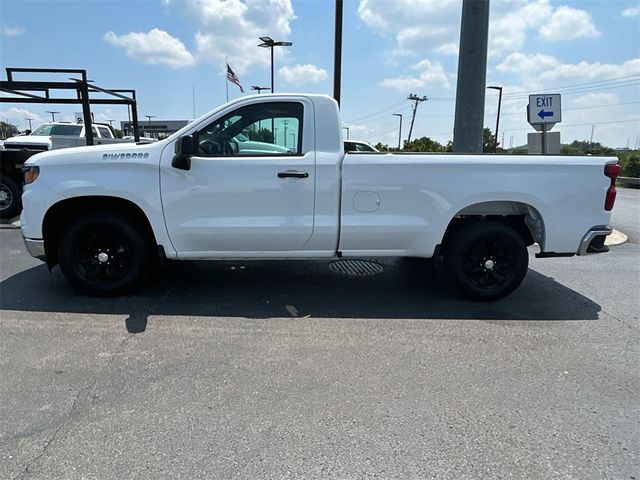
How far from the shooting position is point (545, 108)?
26.7ft

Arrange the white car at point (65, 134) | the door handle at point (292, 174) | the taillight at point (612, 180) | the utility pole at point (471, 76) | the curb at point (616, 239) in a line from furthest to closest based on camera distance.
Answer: the white car at point (65, 134) < the curb at point (616, 239) < the utility pole at point (471, 76) < the taillight at point (612, 180) < the door handle at point (292, 174)

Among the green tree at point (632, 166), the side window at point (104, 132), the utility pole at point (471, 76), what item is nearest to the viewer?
the utility pole at point (471, 76)

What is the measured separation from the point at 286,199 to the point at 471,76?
227 inches

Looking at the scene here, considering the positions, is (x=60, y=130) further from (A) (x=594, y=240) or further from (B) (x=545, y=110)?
(A) (x=594, y=240)

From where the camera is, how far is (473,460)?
2.39 metres

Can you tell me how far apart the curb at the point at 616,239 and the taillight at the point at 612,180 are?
14.5ft

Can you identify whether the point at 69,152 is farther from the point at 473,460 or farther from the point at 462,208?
the point at 473,460

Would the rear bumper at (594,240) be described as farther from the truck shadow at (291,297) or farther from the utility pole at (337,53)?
the utility pole at (337,53)

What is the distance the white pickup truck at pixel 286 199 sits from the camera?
174 inches

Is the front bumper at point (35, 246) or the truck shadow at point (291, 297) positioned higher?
the front bumper at point (35, 246)

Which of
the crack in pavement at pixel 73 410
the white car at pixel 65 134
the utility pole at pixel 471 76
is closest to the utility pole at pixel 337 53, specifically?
the utility pole at pixel 471 76

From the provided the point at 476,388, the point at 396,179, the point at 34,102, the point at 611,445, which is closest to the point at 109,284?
the point at 396,179

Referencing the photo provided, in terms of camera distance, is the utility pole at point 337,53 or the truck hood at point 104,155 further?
the utility pole at point 337,53

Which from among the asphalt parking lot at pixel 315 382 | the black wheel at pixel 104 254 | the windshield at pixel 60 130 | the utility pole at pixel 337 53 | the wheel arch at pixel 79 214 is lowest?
the asphalt parking lot at pixel 315 382
